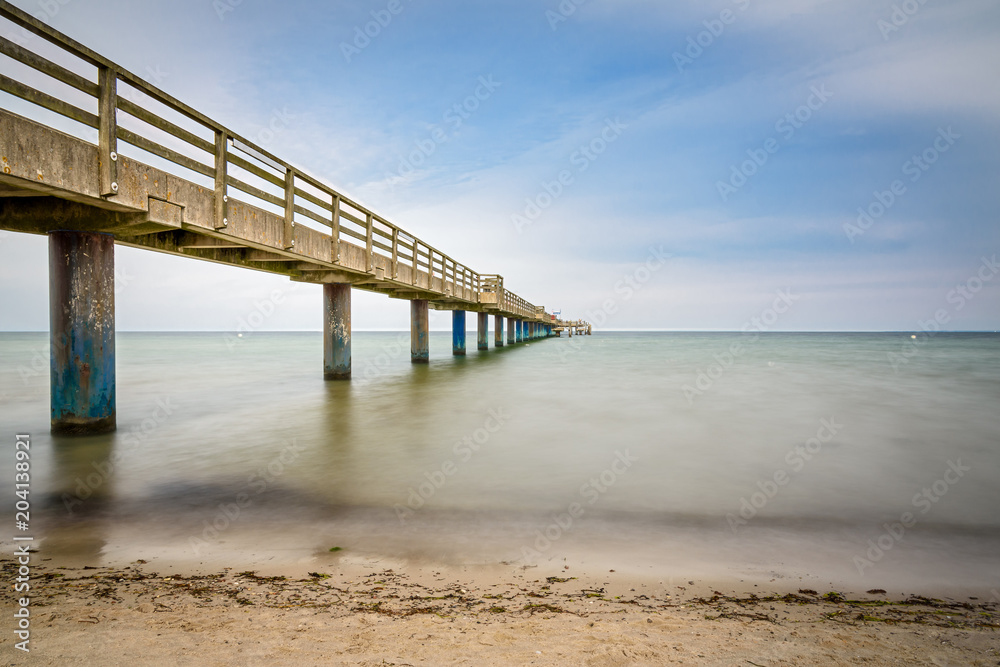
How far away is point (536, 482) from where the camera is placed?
23.5 feet

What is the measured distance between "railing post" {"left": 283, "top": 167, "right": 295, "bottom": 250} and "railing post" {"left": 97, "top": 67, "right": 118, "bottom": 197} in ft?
12.8

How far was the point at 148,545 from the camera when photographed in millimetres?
4738

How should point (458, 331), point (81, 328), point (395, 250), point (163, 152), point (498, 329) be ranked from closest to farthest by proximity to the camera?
1. point (163, 152)
2. point (81, 328)
3. point (395, 250)
4. point (458, 331)
5. point (498, 329)

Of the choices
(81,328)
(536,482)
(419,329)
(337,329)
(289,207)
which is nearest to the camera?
(536,482)

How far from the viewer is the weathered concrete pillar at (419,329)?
26625mm

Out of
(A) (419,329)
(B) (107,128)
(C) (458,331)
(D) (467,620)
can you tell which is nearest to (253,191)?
(B) (107,128)

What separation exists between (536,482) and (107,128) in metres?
6.86

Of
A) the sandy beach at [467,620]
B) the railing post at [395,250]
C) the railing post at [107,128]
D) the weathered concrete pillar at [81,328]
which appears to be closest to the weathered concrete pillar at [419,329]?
the railing post at [395,250]

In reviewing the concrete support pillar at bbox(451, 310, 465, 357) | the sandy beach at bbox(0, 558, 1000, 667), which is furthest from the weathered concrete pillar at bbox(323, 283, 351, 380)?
the concrete support pillar at bbox(451, 310, 465, 357)

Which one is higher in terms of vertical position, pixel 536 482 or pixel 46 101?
pixel 46 101

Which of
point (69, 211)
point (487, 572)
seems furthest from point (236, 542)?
point (69, 211)

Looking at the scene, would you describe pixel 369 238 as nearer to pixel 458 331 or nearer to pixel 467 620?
pixel 467 620

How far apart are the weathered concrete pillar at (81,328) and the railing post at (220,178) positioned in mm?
2247

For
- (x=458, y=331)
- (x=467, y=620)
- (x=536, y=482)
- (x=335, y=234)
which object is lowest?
(x=536, y=482)
